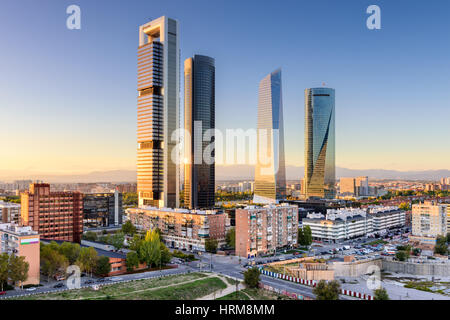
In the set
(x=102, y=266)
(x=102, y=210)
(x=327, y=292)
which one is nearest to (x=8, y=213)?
(x=102, y=210)

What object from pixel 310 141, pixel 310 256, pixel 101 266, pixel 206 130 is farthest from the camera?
pixel 310 141

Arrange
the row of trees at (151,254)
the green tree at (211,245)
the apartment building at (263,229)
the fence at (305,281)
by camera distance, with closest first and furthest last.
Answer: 1. the fence at (305,281)
2. the row of trees at (151,254)
3. the apartment building at (263,229)
4. the green tree at (211,245)

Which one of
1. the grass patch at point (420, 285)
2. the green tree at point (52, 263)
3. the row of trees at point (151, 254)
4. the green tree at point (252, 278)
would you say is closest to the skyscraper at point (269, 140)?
the grass patch at point (420, 285)

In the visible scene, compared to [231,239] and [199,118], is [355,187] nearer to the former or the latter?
[199,118]

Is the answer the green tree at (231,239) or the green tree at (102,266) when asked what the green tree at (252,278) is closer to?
the green tree at (102,266)

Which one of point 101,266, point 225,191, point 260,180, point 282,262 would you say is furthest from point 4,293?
point 225,191
